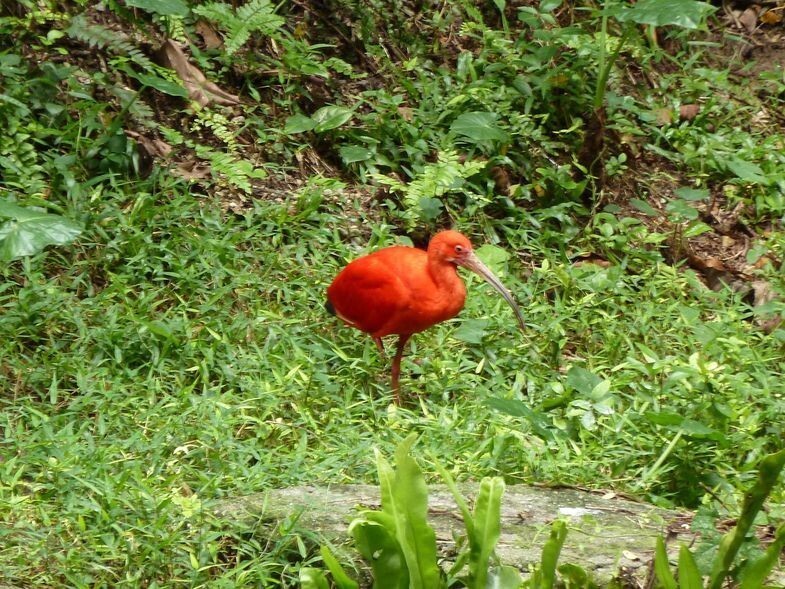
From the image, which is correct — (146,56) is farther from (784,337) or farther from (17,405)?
(784,337)

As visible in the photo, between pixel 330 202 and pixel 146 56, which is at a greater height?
pixel 146 56

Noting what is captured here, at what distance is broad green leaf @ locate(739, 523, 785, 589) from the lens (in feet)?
10.4

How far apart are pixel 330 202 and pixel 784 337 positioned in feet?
8.81

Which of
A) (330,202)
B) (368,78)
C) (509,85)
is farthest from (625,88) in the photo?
(330,202)

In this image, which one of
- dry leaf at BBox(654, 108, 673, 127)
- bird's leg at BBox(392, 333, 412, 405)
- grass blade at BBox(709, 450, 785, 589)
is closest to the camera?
grass blade at BBox(709, 450, 785, 589)

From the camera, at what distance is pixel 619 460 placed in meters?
4.58

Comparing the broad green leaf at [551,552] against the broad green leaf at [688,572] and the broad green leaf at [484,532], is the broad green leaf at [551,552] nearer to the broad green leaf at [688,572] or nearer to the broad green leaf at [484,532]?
the broad green leaf at [484,532]

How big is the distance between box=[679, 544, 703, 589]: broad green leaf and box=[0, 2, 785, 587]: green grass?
381 millimetres

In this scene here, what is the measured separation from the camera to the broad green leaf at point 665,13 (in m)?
5.90

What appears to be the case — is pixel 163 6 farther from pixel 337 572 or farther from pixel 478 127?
pixel 337 572

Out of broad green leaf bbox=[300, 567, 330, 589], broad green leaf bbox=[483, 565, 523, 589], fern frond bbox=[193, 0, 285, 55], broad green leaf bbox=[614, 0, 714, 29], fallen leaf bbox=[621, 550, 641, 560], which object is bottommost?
fallen leaf bbox=[621, 550, 641, 560]

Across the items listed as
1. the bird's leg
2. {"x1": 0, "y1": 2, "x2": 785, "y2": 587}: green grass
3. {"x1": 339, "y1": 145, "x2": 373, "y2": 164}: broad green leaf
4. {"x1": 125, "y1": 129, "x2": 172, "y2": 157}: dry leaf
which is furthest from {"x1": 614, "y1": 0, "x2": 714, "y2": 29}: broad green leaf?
{"x1": 125, "y1": 129, "x2": 172, "y2": 157}: dry leaf

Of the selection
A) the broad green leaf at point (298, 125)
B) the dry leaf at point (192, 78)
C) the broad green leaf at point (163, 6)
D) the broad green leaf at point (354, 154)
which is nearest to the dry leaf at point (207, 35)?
the dry leaf at point (192, 78)

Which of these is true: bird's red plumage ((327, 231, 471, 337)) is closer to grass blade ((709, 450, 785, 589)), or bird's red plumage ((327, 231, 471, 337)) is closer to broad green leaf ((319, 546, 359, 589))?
broad green leaf ((319, 546, 359, 589))
